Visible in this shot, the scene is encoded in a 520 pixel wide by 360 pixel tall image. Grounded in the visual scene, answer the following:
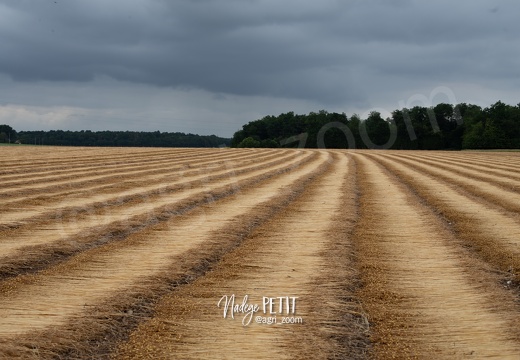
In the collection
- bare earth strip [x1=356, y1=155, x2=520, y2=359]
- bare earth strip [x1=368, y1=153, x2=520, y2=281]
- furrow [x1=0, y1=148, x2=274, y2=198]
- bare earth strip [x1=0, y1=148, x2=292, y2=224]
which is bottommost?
bare earth strip [x1=356, y1=155, x2=520, y2=359]

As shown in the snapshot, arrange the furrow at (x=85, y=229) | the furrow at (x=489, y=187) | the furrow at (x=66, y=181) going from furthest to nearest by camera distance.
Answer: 1. the furrow at (x=66, y=181)
2. the furrow at (x=489, y=187)
3. the furrow at (x=85, y=229)

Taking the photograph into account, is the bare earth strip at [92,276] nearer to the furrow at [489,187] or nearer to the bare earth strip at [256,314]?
the bare earth strip at [256,314]

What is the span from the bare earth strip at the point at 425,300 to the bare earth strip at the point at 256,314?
331mm

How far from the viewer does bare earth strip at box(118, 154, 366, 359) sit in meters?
4.46

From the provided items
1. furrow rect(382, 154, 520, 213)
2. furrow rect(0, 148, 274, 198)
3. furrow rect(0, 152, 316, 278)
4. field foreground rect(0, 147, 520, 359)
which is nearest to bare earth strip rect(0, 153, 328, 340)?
field foreground rect(0, 147, 520, 359)

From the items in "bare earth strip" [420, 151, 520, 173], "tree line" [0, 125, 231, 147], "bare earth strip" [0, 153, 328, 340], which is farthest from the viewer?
"tree line" [0, 125, 231, 147]

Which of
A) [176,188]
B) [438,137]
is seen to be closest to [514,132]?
[438,137]

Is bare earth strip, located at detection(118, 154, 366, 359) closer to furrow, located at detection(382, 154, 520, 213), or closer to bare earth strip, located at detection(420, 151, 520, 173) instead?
furrow, located at detection(382, 154, 520, 213)

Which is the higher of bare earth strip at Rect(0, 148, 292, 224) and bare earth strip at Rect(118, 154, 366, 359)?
bare earth strip at Rect(0, 148, 292, 224)

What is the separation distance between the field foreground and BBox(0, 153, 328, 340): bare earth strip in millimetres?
24

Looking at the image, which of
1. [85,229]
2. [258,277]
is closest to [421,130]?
[85,229]

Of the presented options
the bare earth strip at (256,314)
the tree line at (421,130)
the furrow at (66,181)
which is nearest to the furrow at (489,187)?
the bare earth strip at (256,314)

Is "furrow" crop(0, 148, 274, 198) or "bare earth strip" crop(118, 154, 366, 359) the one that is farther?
"furrow" crop(0, 148, 274, 198)

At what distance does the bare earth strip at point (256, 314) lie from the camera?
4465 millimetres
